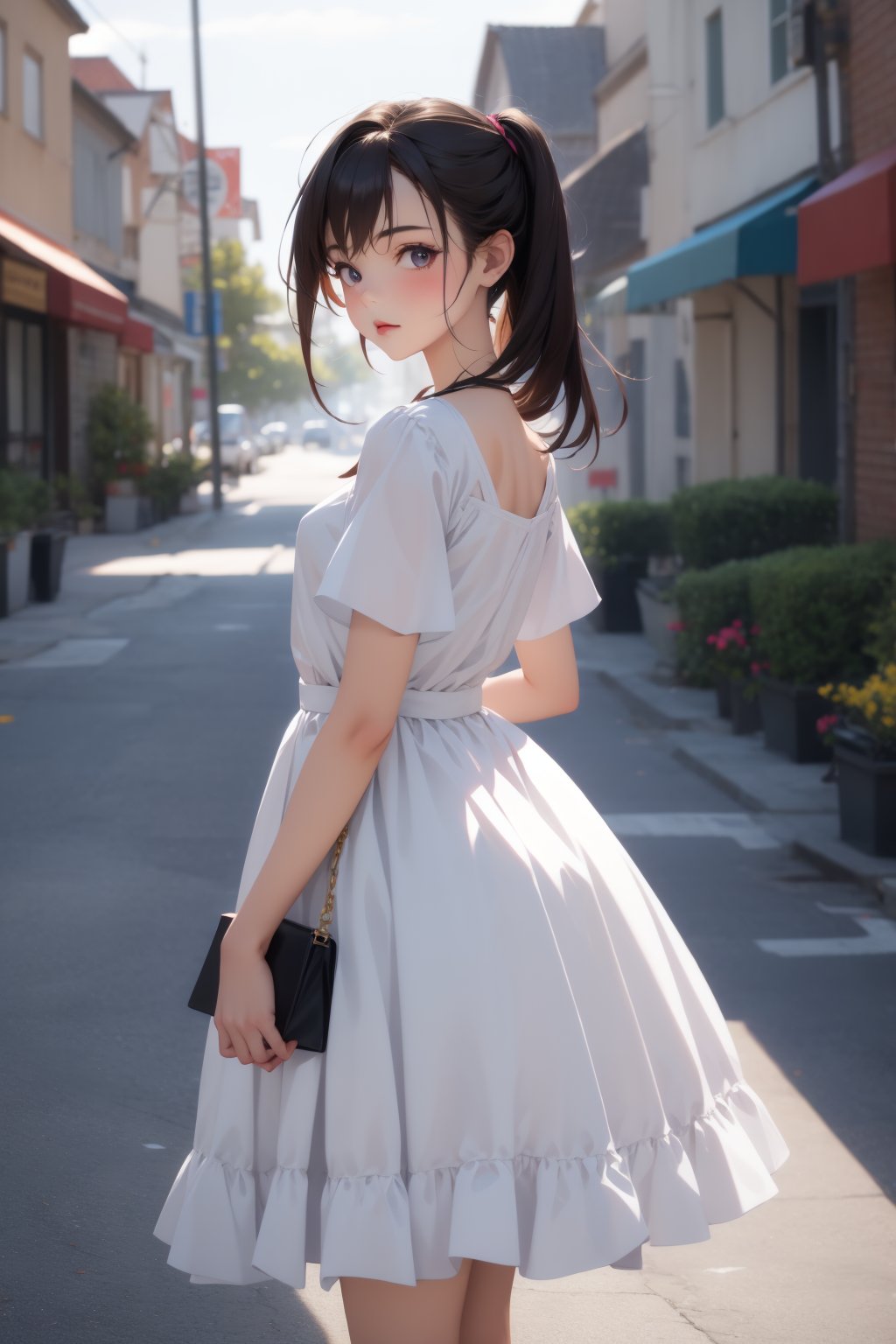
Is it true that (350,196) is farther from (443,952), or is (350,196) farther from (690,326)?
(690,326)

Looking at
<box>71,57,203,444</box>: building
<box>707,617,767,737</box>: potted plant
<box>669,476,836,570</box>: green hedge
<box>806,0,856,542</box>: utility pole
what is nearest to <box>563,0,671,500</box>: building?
<box>806,0,856,542</box>: utility pole

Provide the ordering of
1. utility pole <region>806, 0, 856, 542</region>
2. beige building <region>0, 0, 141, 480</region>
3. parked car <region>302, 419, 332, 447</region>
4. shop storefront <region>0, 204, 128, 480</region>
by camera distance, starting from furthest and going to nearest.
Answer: parked car <region>302, 419, 332, 447</region> → beige building <region>0, 0, 141, 480</region> → shop storefront <region>0, 204, 128, 480</region> → utility pole <region>806, 0, 856, 542</region>

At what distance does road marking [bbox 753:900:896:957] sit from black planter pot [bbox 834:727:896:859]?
0.77 m

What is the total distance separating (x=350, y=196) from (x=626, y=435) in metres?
22.6

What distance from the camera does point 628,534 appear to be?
15430 mm

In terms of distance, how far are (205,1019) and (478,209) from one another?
341 centimetres

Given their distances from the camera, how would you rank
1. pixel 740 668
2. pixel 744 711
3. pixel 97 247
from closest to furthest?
1. pixel 744 711
2. pixel 740 668
3. pixel 97 247

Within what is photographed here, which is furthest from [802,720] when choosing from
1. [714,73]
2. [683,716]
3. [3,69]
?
[3,69]

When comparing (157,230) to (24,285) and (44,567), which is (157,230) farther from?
(44,567)

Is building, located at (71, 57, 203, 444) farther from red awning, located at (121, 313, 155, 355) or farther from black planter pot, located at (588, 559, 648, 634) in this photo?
black planter pot, located at (588, 559, 648, 634)

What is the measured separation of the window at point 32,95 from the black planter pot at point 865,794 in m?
20.4

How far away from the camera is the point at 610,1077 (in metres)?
2.16

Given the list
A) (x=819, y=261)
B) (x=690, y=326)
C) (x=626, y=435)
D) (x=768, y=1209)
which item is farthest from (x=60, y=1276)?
(x=626, y=435)

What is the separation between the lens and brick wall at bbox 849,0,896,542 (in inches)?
419
